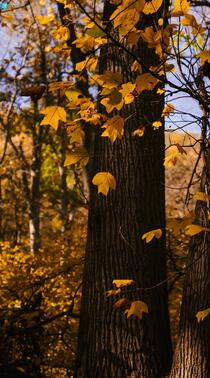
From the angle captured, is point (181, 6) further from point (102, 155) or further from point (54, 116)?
point (102, 155)

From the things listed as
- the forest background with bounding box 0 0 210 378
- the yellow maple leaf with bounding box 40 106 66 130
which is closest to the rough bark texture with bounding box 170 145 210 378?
the forest background with bounding box 0 0 210 378

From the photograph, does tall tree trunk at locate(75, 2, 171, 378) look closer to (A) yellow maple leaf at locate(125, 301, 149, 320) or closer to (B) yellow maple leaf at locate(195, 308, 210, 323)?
(B) yellow maple leaf at locate(195, 308, 210, 323)

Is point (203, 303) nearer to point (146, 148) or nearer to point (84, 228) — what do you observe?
point (146, 148)

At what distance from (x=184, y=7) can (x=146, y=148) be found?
5.52 ft

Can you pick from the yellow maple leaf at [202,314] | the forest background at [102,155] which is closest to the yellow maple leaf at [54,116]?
the forest background at [102,155]

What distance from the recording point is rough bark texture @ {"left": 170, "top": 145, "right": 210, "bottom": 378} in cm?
323

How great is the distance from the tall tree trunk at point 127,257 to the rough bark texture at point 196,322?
237mm

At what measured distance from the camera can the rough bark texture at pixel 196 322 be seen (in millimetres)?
3230

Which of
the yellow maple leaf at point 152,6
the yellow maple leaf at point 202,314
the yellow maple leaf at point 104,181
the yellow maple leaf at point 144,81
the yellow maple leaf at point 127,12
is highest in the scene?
the yellow maple leaf at point 152,6

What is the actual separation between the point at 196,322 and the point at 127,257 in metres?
0.63

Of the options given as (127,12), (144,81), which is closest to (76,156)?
(144,81)

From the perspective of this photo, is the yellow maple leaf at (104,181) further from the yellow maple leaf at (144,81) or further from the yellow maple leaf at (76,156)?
the yellow maple leaf at (144,81)

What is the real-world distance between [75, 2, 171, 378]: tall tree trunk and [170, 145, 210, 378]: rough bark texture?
0.78 ft

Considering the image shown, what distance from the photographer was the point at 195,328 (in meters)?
3.26
